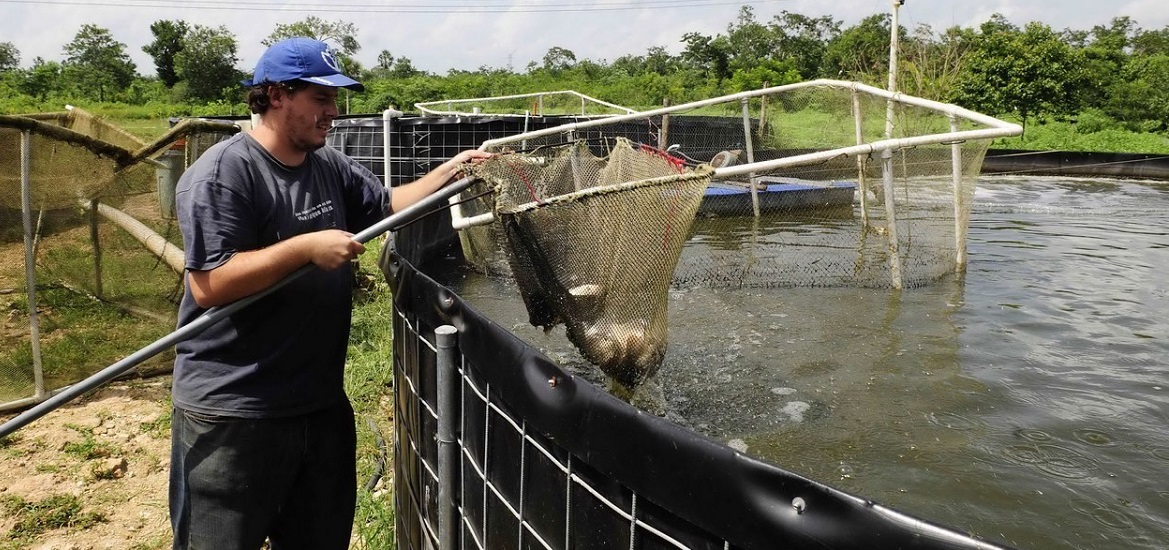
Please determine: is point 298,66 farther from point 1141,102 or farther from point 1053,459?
point 1141,102

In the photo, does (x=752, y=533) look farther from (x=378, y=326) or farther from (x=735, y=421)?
(x=378, y=326)

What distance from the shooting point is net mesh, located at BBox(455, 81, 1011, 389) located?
99.3 inches

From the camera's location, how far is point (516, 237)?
7.91ft

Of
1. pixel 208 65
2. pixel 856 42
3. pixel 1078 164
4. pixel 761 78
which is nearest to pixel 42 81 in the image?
pixel 208 65

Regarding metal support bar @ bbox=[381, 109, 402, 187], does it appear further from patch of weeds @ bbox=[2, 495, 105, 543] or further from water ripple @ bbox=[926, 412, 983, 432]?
water ripple @ bbox=[926, 412, 983, 432]

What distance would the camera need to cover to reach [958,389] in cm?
420

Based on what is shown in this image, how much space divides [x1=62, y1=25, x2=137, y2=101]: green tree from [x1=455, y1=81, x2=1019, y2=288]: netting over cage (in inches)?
1762

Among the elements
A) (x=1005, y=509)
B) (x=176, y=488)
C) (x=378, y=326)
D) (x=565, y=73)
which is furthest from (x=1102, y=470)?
(x=565, y=73)

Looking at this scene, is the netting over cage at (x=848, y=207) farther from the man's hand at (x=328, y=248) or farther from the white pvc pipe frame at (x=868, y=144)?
the man's hand at (x=328, y=248)

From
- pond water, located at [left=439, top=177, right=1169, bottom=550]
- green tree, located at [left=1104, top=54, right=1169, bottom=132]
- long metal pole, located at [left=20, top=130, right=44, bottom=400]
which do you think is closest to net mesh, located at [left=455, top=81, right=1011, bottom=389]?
pond water, located at [left=439, top=177, right=1169, bottom=550]

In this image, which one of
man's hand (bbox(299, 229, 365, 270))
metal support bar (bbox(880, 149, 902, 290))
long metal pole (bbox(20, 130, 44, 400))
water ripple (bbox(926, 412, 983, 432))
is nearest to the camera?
man's hand (bbox(299, 229, 365, 270))

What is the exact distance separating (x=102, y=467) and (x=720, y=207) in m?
5.64

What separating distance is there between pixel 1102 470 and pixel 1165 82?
1185 inches

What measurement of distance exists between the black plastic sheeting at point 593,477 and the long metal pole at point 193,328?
0.17m
